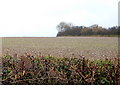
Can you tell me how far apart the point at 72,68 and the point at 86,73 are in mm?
225

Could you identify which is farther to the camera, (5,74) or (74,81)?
(5,74)

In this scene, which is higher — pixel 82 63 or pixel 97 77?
pixel 82 63

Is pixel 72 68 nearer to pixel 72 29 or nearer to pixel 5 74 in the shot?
pixel 5 74

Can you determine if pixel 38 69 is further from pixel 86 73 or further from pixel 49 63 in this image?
pixel 86 73

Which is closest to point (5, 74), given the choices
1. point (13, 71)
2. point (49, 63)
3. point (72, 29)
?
point (13, 71)

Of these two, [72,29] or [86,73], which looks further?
[72,29]

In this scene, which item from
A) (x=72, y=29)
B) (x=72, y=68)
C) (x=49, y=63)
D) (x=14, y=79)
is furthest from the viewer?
(x=72, y=29)

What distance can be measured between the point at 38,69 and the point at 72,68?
531mm

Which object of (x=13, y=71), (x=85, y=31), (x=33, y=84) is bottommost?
(x=33, y=84)

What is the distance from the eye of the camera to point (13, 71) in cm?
254

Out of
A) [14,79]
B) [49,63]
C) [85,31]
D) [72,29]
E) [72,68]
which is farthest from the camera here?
[85,31]

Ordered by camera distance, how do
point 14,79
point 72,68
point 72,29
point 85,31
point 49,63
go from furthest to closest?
point 85,31
point 72,29
point 49,63
point 72,68
point 14,79

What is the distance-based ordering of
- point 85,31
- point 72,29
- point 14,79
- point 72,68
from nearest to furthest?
point 14,79, point 72,68, point 72,29, point 85,31

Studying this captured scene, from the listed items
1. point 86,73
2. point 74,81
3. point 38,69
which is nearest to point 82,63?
point 86,73
